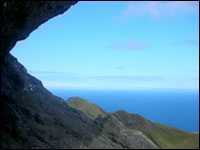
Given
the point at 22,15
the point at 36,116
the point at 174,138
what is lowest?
the point at 36,116

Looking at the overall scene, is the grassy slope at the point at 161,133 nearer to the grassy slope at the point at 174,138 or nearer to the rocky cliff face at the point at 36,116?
the grassy slope at the point at 174,138

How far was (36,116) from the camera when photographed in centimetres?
3103

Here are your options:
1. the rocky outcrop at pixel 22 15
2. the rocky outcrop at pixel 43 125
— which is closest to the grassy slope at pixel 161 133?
the rocky outcrop at pixel 43 125

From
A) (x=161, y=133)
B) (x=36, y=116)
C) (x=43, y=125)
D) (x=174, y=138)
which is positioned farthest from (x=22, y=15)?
(x=174, y=138)

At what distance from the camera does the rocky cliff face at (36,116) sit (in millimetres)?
22203

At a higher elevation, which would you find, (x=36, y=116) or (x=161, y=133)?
(x=161, y=133)

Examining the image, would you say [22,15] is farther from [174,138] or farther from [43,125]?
[174,138]

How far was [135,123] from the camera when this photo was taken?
365ft

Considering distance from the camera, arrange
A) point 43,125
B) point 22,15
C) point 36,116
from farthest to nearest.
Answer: point 36,116
point 43,125
point 22,15

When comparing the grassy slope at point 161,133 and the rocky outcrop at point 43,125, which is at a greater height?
the grassy slope at point 161,133

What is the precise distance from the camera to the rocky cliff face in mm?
22203

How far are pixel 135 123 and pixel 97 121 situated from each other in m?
73.1

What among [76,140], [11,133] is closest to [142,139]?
[76,140]

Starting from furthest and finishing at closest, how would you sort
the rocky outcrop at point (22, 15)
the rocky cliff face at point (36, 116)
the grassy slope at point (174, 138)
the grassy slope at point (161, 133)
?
1. the grassy slope at point (161, 133)
2. the grassy slope at point (174, 138)
3. the rocky cliff face at point (36, 116)
4. the rocky outcrop at point (22, 15)
